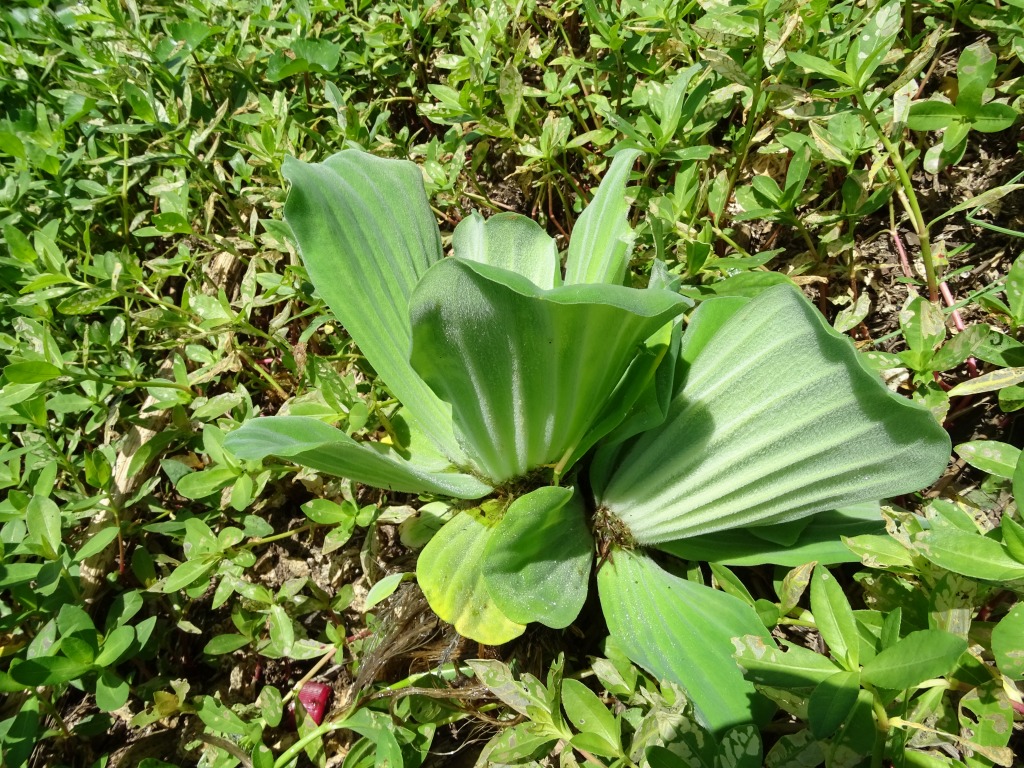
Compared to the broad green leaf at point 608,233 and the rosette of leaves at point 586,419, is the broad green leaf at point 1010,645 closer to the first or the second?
the rosette of leaves at point 586,419

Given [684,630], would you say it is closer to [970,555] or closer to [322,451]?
[970,555]

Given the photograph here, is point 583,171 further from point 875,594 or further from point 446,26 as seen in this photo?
point 875,594

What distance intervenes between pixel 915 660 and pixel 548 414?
599 millimetres

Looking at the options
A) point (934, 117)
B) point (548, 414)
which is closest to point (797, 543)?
point (548, 414)

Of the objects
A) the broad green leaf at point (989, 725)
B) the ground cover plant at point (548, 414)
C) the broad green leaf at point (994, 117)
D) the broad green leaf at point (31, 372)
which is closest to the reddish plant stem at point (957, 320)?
the ground cover plant at point (548, 414)

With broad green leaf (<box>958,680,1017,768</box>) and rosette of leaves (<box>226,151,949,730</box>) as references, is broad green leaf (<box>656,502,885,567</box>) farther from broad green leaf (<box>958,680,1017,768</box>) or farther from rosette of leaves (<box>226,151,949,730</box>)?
broad green leaf (<box>958,680,1017,768</box>)

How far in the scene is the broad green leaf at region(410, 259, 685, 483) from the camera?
89 centimetres

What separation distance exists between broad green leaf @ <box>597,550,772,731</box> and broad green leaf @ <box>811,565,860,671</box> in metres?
0.11

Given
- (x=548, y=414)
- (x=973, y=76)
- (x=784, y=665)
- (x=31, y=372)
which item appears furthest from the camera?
(x=31, y=372)

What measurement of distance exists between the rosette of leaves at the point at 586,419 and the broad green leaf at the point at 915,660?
7.9 inches

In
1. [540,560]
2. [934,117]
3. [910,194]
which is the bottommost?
[540,560]

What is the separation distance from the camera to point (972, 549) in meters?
0.86

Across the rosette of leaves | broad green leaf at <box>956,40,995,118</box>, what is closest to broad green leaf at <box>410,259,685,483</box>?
the rosette of leaves

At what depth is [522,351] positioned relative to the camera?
40.3 inches
